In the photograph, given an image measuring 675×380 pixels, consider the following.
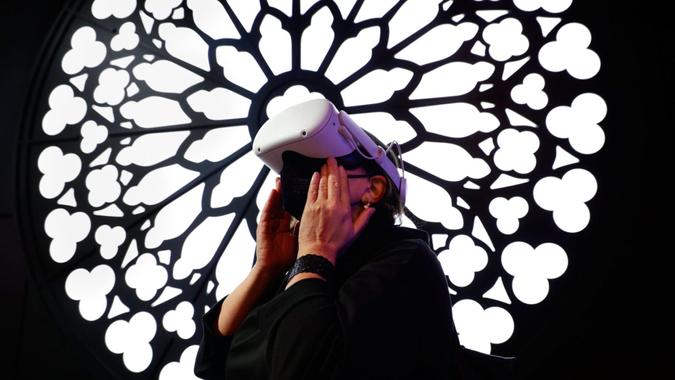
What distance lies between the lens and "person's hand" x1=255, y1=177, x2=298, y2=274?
108cm

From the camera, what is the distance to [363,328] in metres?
0.75

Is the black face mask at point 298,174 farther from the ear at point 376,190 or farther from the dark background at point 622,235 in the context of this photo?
the dark background at point 622,235

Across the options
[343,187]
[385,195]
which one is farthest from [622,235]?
[343,187]

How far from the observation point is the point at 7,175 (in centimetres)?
271

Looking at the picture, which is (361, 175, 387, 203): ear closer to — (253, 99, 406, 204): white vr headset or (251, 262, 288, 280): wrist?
(253, 99, 406, 204): white vr headset

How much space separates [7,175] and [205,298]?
1.40m

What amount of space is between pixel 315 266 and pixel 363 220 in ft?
0.55

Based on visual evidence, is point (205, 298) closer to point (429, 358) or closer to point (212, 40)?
point (212, 40)

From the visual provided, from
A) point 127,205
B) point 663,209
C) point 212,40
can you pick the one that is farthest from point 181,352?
point 663,209

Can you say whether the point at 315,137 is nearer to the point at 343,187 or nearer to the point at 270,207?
the point at 343,187

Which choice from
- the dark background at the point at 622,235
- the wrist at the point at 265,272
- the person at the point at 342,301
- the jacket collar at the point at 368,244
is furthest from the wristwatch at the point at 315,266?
the dark background at the point at 622,235

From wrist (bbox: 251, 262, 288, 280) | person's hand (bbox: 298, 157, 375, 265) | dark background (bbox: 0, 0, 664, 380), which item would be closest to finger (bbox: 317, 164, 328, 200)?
person's hand (bbox: 298, 157, 375, 265)

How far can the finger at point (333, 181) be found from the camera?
91 cm

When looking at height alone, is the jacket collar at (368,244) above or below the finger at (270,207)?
below
